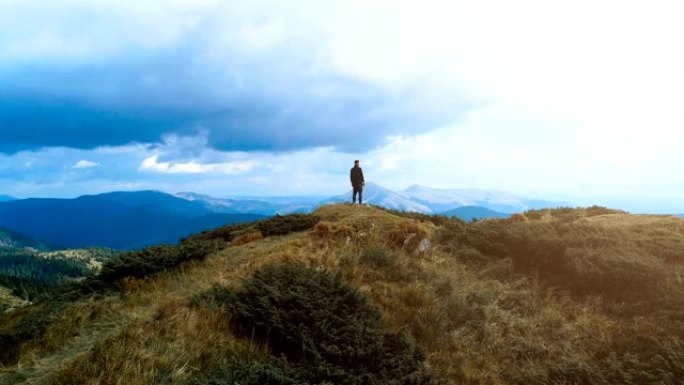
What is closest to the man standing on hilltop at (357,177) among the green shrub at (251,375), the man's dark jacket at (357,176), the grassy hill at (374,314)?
the man's dark jacket at (357,176)

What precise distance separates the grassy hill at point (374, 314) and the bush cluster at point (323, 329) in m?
0.03

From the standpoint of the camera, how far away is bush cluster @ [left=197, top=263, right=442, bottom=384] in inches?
243

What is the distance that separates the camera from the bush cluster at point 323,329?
6180 millimetres

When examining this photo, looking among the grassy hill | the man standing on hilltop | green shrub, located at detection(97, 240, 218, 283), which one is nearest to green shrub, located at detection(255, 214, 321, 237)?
the grassy hill

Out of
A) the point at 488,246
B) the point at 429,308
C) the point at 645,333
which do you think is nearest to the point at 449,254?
the point at 488,246

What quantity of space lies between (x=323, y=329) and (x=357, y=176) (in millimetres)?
18850

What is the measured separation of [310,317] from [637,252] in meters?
11.4

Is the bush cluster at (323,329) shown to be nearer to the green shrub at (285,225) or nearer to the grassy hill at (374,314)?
the grassy hill at (374,314)

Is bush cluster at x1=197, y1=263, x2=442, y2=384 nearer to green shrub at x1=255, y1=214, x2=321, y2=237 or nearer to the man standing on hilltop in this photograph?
green shrub at x1=255, y1=214, x2=321, y2=237

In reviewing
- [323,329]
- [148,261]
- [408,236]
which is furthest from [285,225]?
[323,329]

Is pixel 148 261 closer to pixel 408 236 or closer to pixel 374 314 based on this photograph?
pixel 374 314

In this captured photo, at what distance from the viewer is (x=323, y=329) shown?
6.78 metres

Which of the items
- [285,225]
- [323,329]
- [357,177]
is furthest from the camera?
[357,177]

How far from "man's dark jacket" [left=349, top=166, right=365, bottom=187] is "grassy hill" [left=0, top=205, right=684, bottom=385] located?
10167 millimetres
